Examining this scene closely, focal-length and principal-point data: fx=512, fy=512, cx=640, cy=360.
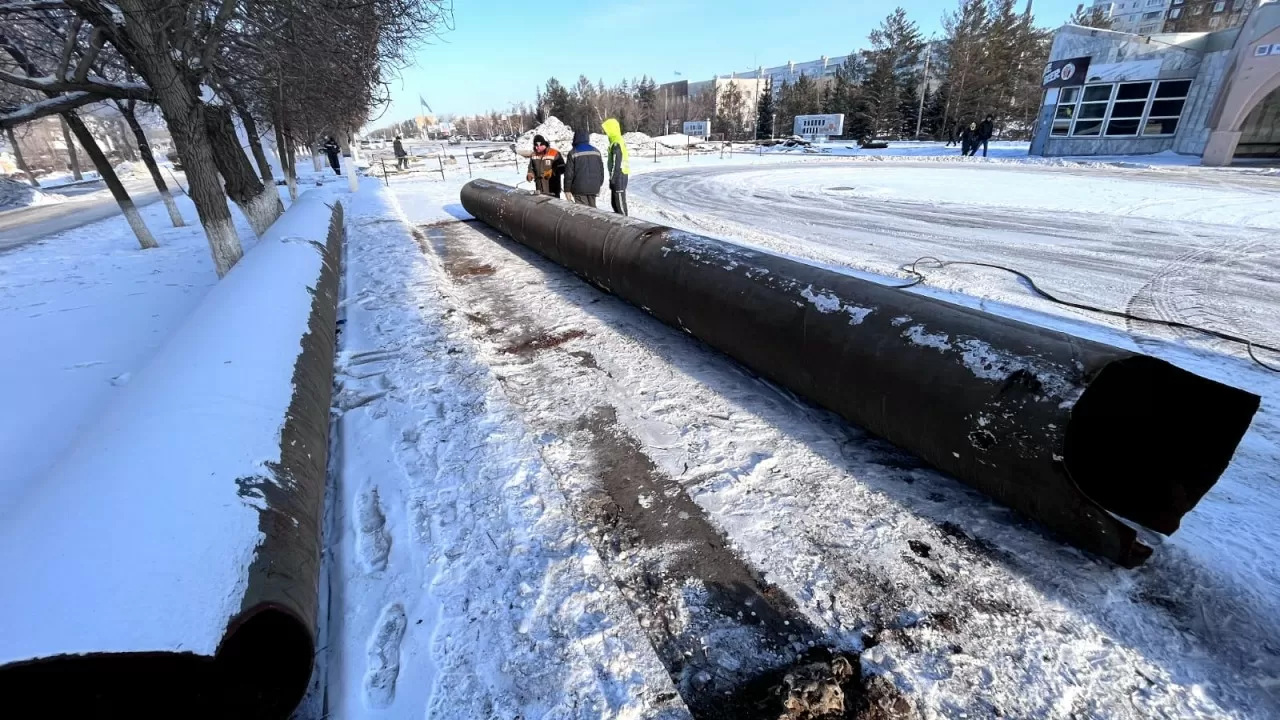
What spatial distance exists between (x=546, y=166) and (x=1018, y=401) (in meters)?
8.66

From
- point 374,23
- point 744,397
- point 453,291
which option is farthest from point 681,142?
point 744,397

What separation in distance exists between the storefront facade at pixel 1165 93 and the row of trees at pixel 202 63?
21698mm

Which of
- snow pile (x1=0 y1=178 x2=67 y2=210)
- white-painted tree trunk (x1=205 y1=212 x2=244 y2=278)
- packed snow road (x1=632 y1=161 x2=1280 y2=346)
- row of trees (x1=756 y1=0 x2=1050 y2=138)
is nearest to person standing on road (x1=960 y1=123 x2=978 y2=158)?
packed snow road (x1=632 y1=161 x2=1280 y2=346)

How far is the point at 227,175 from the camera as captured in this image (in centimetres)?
912

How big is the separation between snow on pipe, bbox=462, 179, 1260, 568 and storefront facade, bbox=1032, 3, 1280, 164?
2091 centimetres

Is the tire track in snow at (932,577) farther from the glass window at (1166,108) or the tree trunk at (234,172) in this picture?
the glass window at (1166,108)

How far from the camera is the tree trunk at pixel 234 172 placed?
884 centimetres

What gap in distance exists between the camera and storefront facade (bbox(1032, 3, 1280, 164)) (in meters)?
14.6

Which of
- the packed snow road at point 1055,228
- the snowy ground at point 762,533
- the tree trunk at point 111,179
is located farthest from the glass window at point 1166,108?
the tree trunk at point 111,179

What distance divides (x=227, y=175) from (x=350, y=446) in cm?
915

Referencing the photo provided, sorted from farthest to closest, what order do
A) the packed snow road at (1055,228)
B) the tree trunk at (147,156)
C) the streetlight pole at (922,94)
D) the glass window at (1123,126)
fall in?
the streetlight pole at (922,94)
the glass window at (1123,126)
the tree trunk at (147,156)
the packed snow road at (1055,228)

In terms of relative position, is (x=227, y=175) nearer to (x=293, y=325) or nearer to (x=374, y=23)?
(x=374, y=23)

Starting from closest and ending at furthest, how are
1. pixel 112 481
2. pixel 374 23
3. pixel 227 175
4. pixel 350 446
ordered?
pixel 112 481, pixel 350 446, pixel 374 23, pixel 227 175

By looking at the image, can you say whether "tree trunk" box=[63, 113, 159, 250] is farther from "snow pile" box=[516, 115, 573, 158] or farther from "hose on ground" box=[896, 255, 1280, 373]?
"snow pile" box=[516, 115, 573, 158]
